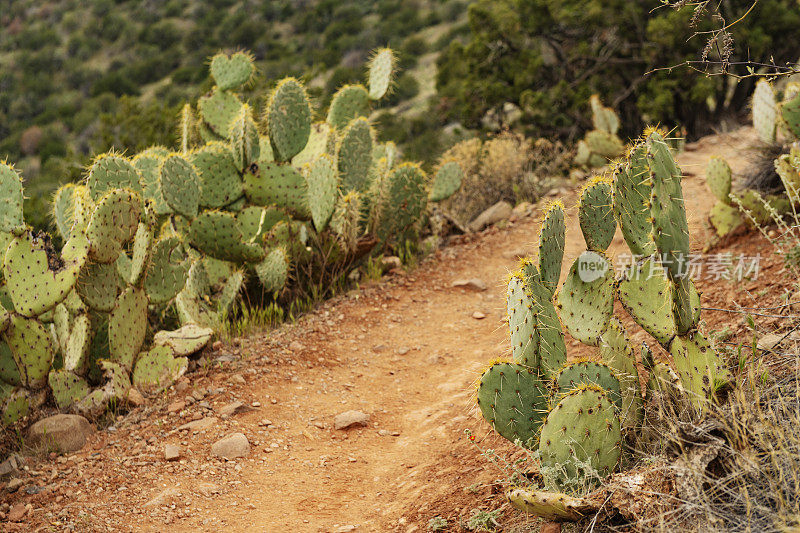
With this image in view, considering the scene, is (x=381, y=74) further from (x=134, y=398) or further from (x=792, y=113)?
(x=134, y=398)

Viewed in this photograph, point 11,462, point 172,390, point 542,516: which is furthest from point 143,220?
point 542,516

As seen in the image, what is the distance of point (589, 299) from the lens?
301cm

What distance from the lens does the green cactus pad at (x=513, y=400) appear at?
8.94ft

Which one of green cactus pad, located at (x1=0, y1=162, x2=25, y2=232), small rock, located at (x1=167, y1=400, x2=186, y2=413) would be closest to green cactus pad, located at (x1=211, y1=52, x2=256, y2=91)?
green cactus pad, located at (x1=0, y1=162, x2=25, y2=232)

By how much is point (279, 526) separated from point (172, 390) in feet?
5.02

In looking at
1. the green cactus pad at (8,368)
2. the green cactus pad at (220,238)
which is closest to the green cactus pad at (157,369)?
the green cactus pad at (8,368)

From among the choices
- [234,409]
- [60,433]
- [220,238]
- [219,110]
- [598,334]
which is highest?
[219,110]

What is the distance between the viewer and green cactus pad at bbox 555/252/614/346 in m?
2.96

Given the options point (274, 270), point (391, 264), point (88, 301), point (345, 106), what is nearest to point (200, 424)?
point (88, 301)

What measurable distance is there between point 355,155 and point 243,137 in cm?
97

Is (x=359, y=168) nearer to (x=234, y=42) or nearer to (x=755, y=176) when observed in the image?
(x=755, y=176)

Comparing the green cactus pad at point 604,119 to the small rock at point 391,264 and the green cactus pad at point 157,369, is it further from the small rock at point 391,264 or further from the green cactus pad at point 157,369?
the green cactus pad at point 157,369

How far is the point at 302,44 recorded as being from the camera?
2731 centimetres

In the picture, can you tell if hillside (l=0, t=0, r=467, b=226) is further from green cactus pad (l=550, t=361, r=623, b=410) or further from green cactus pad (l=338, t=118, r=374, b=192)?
green cactus pad (l=550, t=361, r=623, b=410)
